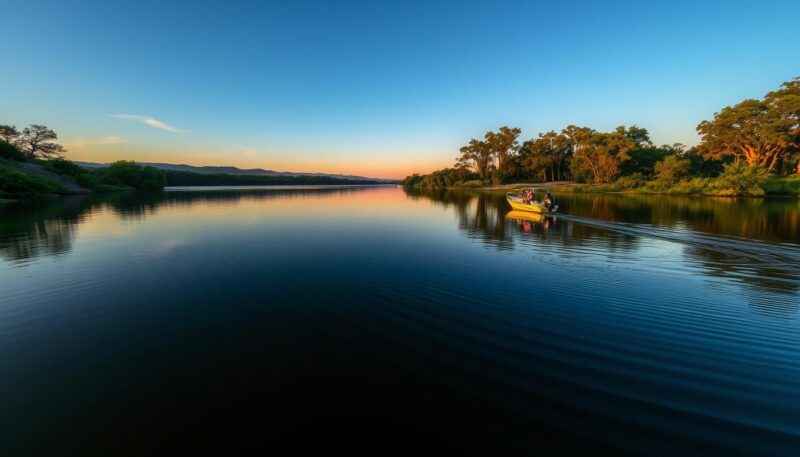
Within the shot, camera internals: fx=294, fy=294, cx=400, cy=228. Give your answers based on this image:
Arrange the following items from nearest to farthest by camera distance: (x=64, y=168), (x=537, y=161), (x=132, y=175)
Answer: (x=64, y=168) < (x=132, y=175) < (x=537, y=161)

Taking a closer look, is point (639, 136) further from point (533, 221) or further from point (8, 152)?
point (8, 152)

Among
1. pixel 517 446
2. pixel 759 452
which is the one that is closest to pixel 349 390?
pixel 517 446

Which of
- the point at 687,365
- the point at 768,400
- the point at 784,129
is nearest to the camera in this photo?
the point at 768,400

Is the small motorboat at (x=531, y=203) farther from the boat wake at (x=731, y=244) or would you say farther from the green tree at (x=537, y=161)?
Answer: the green tree at (x=537, y=161)

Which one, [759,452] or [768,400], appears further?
[768,400]

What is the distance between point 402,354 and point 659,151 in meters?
112

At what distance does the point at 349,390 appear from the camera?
17.4ft

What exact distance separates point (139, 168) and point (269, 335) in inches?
5276

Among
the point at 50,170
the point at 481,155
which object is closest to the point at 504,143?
the point at 481,155

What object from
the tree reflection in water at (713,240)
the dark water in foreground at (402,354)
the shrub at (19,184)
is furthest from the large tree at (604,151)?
the shrub at (19,184)

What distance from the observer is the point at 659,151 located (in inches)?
3364

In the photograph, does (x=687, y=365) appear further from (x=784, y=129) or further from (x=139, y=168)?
(x=139, y=168)

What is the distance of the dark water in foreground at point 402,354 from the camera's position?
4.35 m

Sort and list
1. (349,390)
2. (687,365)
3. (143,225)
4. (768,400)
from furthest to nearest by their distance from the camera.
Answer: (143,225)
(687,365)
(349,390)
(768,400)
